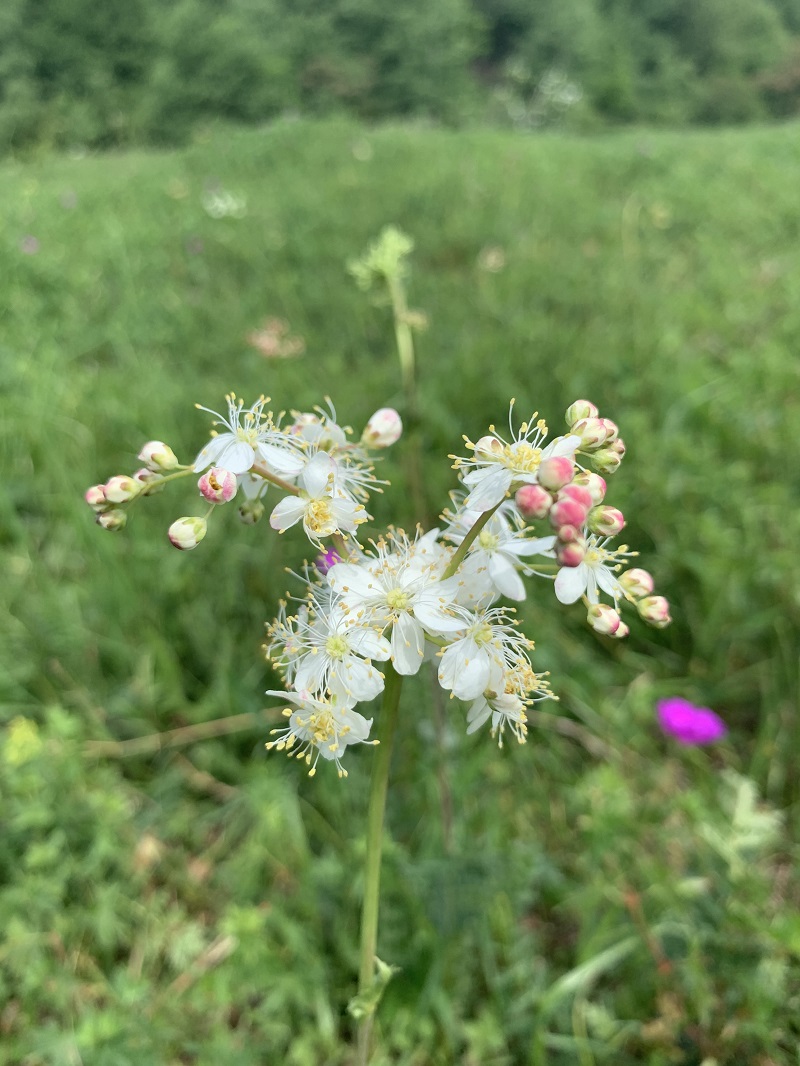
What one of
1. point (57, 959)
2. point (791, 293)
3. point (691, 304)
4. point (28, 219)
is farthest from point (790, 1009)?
point (28, 219)

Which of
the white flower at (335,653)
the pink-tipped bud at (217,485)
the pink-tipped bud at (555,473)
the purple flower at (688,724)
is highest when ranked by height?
the pink-tipped bud at (555,473)

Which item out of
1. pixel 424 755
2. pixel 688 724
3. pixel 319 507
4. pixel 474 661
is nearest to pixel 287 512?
pixel 319 507

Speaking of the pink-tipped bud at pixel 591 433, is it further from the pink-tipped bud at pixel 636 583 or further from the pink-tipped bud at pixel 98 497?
the pink-tipped bud at pixel 98 497

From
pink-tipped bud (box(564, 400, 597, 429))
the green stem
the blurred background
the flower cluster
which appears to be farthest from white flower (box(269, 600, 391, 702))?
the blurred background

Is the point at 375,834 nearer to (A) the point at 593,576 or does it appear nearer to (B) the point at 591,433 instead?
(A) the point at 593,576

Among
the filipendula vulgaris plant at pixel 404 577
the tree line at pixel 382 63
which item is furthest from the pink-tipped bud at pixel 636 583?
the tree line at pixel 382 63

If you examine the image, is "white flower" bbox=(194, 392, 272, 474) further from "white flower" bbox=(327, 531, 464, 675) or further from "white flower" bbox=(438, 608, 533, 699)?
"white flower" bbox=(438, 608, 533, 699)

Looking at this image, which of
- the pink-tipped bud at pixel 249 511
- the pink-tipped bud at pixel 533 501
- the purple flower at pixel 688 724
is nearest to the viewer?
the pink-tipped bud at pixel 533 501
